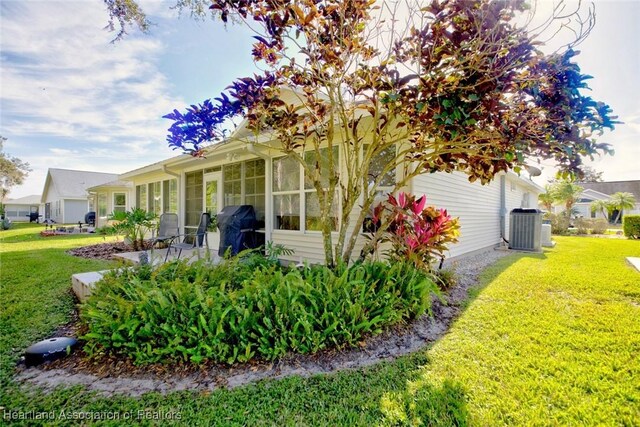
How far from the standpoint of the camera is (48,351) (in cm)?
272

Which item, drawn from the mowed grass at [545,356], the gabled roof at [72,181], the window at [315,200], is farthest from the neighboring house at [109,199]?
the mowed grass at [545,356]

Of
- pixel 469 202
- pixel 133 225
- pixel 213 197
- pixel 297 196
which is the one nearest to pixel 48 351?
pixel 297 196

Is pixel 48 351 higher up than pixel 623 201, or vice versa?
pixel 623 201

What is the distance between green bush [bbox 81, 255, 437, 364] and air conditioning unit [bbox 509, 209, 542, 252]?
8400 mm

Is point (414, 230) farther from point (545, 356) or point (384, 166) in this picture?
point (545, 356)

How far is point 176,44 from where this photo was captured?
19.8 ft

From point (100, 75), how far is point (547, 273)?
34.6 feet

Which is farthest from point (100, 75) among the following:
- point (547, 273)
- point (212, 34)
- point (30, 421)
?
point (547, 273)

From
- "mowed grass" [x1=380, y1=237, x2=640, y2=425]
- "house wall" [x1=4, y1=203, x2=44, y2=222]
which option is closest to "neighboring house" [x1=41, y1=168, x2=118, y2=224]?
"house wall" [x1=4, y1=203, x2=44, y2=222]

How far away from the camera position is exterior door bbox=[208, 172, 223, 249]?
8.54 m

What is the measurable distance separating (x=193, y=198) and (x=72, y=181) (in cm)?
2827

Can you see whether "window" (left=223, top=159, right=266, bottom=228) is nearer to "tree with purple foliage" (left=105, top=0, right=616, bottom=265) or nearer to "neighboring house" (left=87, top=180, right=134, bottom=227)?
"tree with purple foliage" (left=105, top=0, right=616, bottom=265)

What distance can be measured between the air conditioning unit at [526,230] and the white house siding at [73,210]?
114 ft

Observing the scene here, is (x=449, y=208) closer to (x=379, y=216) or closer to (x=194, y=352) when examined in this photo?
(x=379, y=216)
